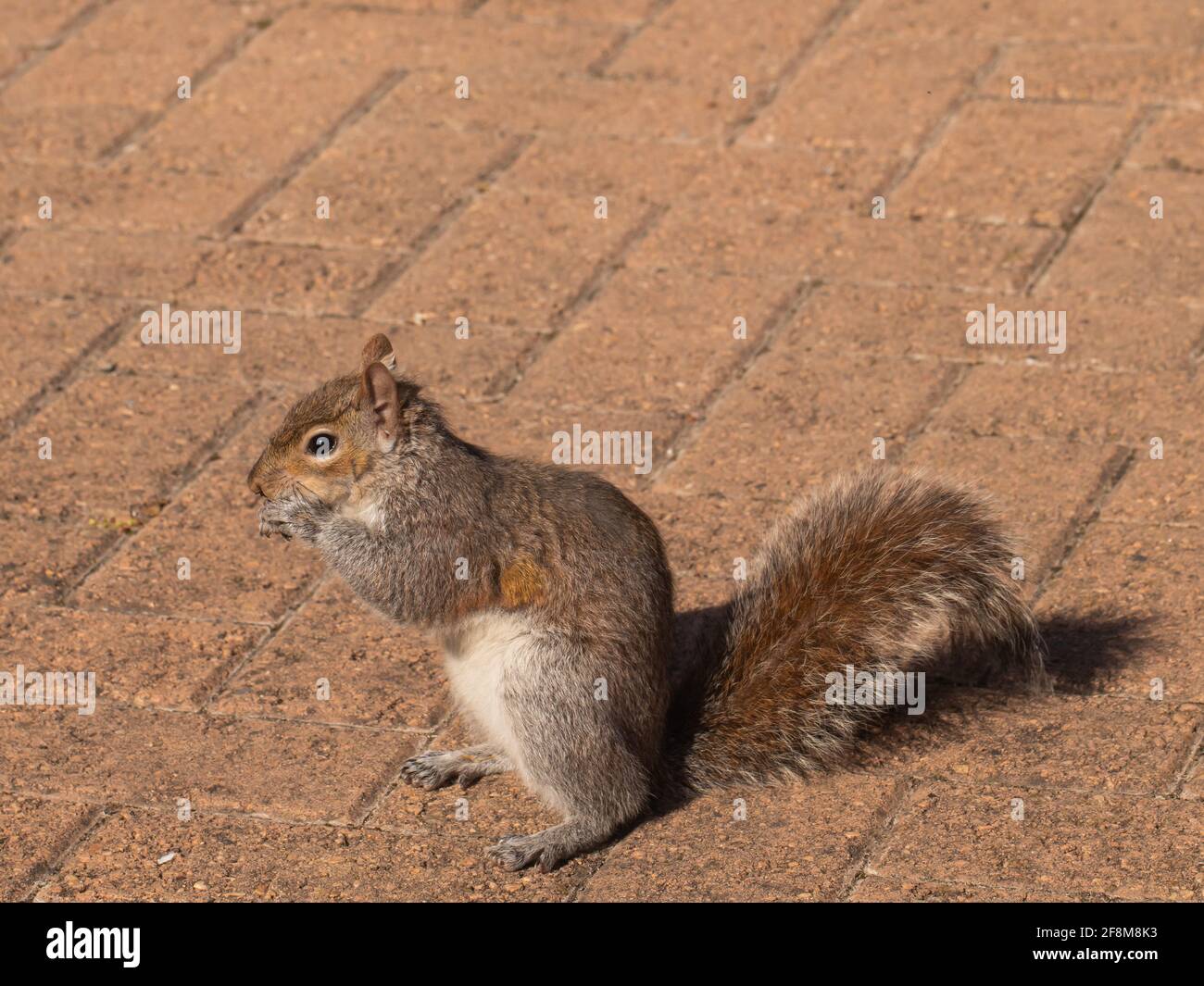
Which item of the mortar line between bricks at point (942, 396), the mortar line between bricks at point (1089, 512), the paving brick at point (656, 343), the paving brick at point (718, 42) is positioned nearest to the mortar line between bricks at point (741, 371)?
the paving brick at point (656, 343)

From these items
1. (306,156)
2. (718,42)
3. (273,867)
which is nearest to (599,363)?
(306,156)

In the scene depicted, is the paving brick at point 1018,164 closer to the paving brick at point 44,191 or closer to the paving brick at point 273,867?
the paving brick at point 44,191

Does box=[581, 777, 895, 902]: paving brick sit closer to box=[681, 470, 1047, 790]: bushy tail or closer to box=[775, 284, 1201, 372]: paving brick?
box=[681, 470, 1047, 790]: bushy tail

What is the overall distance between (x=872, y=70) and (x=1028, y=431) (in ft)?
7.50

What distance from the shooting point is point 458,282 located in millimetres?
5645

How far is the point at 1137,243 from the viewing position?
564cm

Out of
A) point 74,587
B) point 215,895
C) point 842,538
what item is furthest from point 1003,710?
point 74,587

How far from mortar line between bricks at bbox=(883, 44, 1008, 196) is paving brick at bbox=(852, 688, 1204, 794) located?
→ 8.19 feet

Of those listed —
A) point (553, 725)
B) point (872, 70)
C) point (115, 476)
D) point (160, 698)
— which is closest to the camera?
point (553, 725)

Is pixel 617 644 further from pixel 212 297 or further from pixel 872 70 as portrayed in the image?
pixel 872 70

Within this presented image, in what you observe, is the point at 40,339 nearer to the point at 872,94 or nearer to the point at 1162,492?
the point at 872,94

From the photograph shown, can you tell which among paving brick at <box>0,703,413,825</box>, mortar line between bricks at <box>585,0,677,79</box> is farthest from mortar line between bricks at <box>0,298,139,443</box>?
mortar line between bricks at <box>585,0,677,79</box>

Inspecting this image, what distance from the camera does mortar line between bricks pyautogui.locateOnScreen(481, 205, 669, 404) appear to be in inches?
204

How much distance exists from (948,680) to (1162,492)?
930mm
